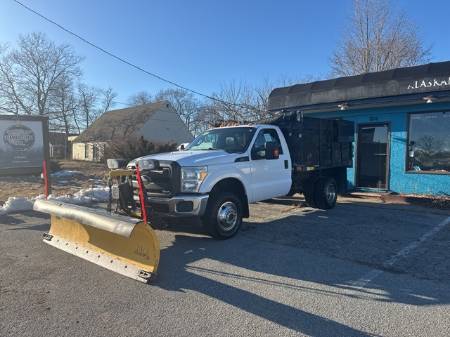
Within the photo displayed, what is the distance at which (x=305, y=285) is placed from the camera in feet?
16.1

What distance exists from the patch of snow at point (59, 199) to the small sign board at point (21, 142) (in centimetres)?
135

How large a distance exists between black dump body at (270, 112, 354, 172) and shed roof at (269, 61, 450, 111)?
181 cm

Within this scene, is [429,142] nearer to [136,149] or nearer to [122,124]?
[136,149]

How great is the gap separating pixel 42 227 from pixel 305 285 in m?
5.88

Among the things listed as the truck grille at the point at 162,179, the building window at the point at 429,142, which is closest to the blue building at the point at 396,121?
the building window at the point at 429,142

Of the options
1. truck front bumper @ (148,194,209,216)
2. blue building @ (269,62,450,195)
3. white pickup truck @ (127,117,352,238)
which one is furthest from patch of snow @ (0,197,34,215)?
blue building @ (269,62,450,195)

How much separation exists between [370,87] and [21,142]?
10969 mm

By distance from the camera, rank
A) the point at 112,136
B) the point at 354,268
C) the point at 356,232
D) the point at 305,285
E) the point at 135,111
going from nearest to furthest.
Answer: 1. the point at 305,285
2. the point at 354,268
3. the point at 356,232
4. the point at 112,136
5. the point at 135,111

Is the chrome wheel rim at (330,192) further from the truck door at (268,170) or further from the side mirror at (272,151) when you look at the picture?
the side mirror at (272,151)

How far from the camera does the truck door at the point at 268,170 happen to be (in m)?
7.87

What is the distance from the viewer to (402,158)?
12.3 metres

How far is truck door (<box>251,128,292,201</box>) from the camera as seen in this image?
787cm

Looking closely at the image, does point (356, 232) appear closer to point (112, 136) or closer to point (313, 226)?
point (313, 226)

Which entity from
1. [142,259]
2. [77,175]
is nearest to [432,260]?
[142,259]
